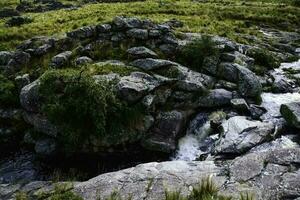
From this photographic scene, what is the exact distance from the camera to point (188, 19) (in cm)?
4769

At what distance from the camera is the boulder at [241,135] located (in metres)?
22.1

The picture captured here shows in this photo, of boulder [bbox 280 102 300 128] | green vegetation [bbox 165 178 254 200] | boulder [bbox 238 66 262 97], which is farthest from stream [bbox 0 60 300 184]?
green vegetation [bbox 165 178 254 200]

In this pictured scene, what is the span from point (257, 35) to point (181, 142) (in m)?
22.1

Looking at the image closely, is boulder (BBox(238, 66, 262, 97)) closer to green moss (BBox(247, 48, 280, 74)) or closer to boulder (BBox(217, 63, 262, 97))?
boulder (BBox(217, 63, 262, 97))

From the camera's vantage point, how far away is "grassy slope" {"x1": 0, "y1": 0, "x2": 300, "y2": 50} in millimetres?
41812

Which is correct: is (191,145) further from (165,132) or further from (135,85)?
(135,85)

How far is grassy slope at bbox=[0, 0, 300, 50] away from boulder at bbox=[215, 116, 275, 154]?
16585mm

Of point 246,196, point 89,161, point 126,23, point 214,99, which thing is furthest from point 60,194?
point 126,23

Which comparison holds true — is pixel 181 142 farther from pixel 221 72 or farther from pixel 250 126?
pixel 221 72

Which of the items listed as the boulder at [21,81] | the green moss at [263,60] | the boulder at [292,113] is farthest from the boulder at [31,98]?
the green moss at [263,60]

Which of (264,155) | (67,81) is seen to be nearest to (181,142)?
(264,155)

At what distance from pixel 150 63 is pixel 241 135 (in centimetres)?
889

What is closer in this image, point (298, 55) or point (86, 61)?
point (86, 61)

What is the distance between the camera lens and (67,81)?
2525 cm
